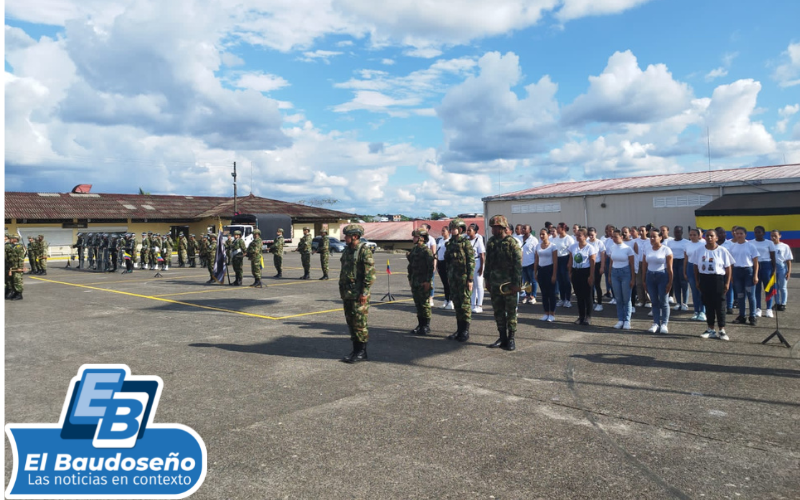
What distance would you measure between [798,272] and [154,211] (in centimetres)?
4587

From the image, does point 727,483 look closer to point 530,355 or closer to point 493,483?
point 493,483

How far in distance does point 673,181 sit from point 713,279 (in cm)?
2315

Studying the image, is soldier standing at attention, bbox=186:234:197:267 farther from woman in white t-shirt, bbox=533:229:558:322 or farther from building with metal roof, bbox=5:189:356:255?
woman in white t-shirt, bbox=533:229:558:322

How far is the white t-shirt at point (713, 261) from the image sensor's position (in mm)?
8188

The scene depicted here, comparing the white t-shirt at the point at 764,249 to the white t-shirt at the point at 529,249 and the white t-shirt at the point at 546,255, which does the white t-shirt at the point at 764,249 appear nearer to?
the white t-shirt at the point at 546,255

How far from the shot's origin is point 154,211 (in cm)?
4700

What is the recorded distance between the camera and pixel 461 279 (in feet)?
28.4

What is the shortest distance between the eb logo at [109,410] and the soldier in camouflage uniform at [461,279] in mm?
4697

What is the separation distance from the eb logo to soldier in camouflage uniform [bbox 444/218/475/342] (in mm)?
4697

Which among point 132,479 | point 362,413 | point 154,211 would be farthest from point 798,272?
point 154,211

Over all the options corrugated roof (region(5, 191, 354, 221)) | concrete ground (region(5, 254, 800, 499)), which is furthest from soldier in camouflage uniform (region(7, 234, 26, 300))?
corrugated roof (region(5, 191, 354, 221))

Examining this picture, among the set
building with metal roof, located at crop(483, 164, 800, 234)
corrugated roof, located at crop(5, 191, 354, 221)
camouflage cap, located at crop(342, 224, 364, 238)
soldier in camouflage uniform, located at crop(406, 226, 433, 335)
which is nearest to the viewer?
camouflage cap, located at crop(342, 224, 364, 238)

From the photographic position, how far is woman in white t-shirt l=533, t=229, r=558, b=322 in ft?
33.9

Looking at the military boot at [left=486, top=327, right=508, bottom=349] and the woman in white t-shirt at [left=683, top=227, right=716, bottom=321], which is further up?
the woman in white t-shirt at [left=683, top=227, right=716, bottom=321]
